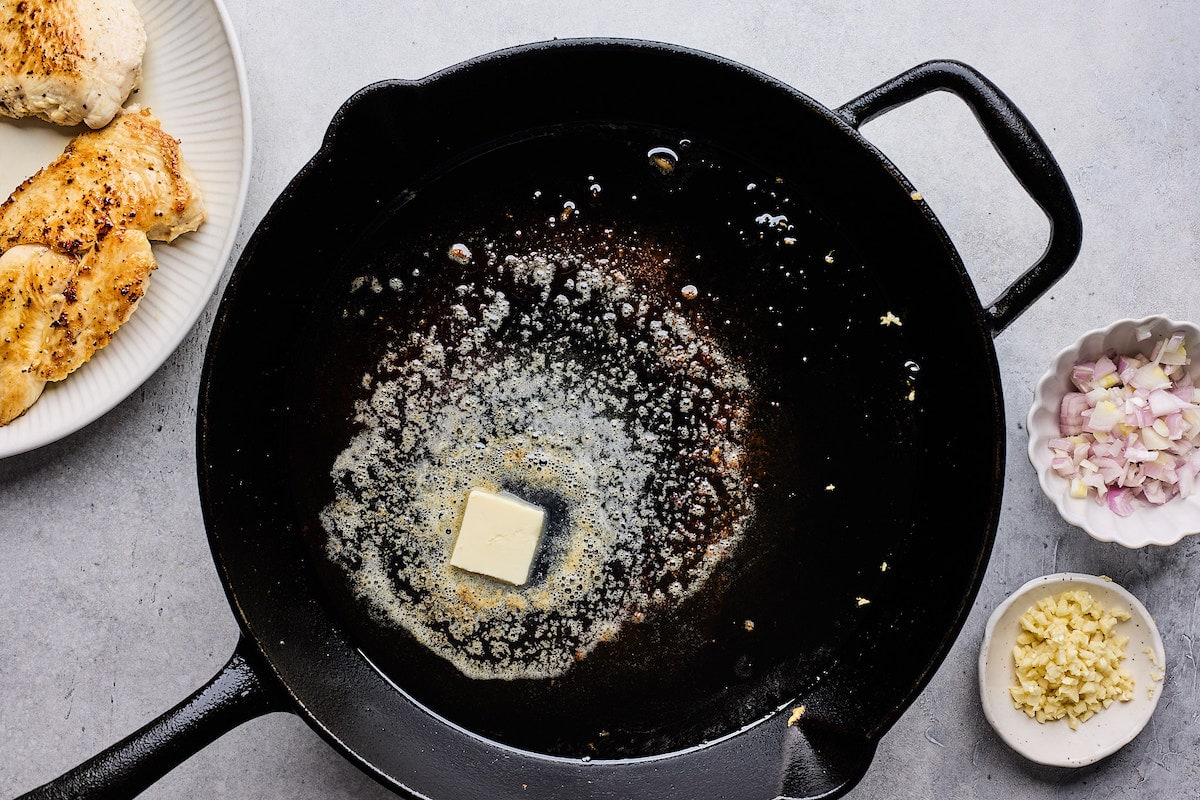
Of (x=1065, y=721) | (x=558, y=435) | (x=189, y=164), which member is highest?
(x=189, y=164)

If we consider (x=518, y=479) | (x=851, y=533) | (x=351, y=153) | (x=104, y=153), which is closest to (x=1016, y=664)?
(x=851, y=533)

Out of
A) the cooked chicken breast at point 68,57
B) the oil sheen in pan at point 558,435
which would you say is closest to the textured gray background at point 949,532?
the cooked chicken breast at point 68,57

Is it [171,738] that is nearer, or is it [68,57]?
[171,738]

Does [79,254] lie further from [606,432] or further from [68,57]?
[606,432]

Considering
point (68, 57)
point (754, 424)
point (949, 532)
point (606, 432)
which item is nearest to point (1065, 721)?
point (949, 532)

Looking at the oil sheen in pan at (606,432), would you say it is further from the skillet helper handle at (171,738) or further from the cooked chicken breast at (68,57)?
the cooked chicken breast at (68,57)

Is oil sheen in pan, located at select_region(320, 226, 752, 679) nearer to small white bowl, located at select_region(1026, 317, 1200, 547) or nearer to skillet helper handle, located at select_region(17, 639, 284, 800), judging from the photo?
skillet helper handle, located at select_region(17, 639, 284, 800)

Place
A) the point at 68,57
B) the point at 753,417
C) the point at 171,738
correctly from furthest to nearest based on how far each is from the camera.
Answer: the point at 753,417 → the point at 68,57 → the point at 171,738
